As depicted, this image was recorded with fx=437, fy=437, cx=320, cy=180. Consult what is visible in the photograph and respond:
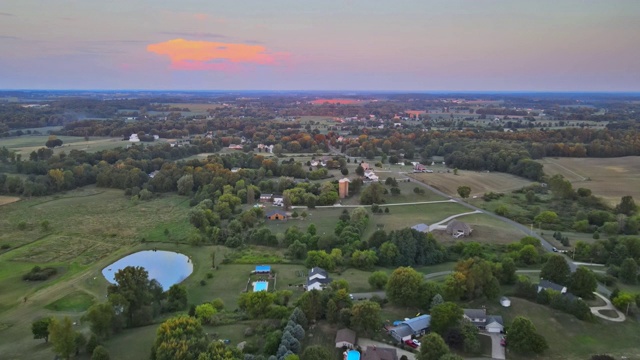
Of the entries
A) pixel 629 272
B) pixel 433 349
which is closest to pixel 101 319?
pixel 433 349

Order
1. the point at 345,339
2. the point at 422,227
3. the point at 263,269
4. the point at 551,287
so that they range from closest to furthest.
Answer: the point at 345,339, the point at 551,287, the point at 263,269, the point at 422,227

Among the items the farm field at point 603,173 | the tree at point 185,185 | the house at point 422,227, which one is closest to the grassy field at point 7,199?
the tree at point 185,185

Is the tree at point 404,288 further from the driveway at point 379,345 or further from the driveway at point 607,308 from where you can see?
the driveway at point 607,308

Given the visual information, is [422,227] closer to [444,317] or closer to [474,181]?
[444,317]

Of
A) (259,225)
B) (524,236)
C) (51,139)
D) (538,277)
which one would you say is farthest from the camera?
(51,139)

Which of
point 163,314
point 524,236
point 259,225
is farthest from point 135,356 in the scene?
point 524,236

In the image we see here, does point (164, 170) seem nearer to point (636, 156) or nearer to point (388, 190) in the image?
point (388, 190)
